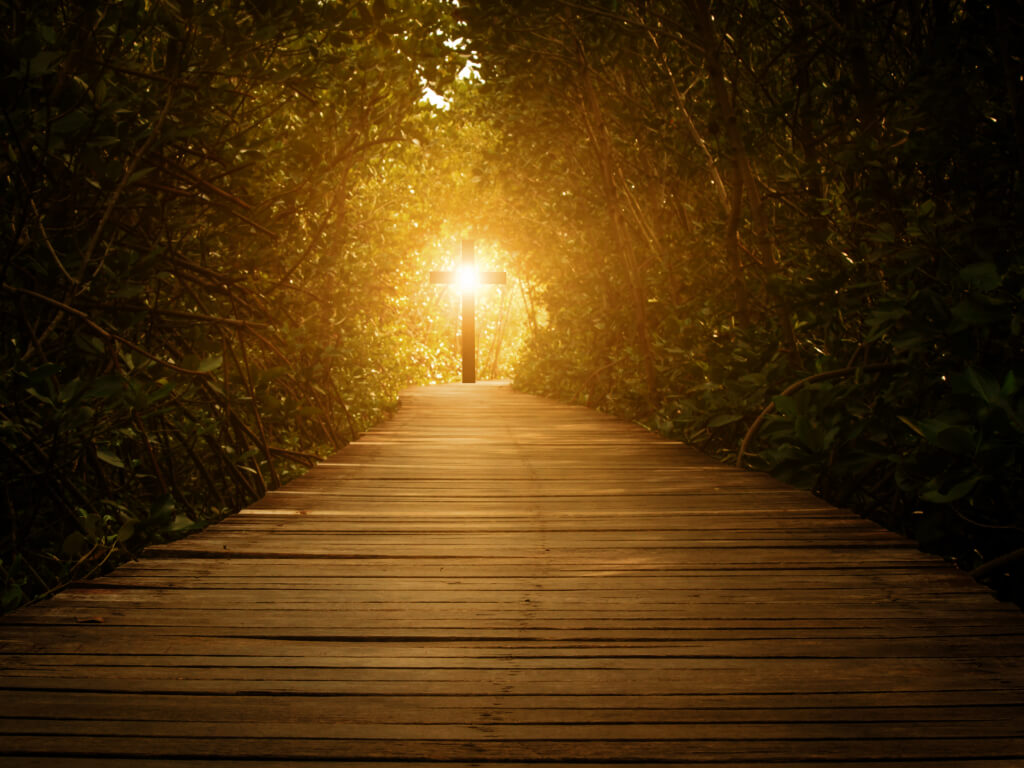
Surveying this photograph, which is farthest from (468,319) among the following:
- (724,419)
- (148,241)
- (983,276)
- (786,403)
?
(983,276)

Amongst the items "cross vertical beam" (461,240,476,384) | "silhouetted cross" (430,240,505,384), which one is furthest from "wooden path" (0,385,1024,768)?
"cross vertical beam" (461,240,476,384)

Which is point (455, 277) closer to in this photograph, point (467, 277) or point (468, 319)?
point (467, 277)

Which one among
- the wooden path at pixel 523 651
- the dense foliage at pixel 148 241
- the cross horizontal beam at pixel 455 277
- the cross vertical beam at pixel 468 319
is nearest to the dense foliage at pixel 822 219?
the wooden path at pixel 523 651

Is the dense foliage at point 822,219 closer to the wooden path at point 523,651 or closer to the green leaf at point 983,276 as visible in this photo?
the green leaf at point 983,276

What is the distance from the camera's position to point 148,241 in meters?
4.22

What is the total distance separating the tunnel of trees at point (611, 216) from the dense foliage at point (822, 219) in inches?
0.7

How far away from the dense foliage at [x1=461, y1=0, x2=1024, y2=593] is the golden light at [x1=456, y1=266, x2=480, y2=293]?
7545 mm

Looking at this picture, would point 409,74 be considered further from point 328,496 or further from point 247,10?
point 328,496

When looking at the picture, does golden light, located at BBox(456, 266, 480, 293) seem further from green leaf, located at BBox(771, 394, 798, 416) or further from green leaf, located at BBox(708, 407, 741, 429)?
green leaf, located at BBox(771, 394, 798, 416)

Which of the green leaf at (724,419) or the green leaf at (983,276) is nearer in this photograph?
the green leaf at (983,276)

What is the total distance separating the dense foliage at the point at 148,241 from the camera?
3111mm

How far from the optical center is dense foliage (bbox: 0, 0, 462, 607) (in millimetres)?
3111

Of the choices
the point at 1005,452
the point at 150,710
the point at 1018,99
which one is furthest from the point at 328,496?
the point at 1018,99

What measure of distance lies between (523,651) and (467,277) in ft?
47.6
